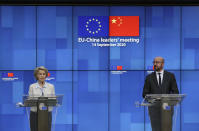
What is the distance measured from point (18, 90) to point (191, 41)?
393 cm

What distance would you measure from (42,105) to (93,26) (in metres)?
3.23

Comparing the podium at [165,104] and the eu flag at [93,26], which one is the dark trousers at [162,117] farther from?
the eu flag at [93,26]

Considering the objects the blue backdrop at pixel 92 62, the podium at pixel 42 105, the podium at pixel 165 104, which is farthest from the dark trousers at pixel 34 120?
the blue backdrop at pixel 92 62

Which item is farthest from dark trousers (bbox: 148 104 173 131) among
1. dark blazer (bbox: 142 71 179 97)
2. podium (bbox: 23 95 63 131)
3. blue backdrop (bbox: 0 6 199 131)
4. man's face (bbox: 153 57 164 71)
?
blue backdrop (bbox: 0 6 199 131)

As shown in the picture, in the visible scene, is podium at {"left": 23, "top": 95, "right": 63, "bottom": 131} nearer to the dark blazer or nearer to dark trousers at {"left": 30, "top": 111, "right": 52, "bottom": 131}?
dark trousers at {"left": 30, "top": 111, "right": 52, "bottom": 131}

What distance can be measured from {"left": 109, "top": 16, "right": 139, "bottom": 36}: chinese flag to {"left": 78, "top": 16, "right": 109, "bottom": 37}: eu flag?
109 millimetres

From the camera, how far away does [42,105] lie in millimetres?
3916

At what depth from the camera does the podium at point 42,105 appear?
3875 millimetres

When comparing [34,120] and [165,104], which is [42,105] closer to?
[34,120]

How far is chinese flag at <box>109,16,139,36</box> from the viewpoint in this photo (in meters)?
6.79

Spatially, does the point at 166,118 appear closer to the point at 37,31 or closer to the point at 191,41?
the point at 191,41

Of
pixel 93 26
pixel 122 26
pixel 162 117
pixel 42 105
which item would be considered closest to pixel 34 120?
pixel 42 105
